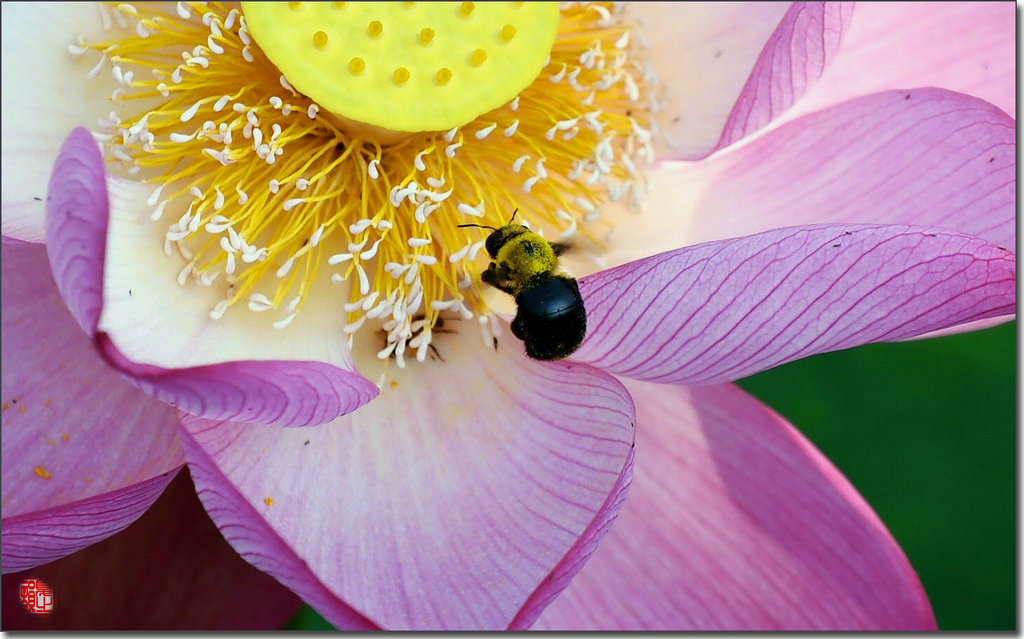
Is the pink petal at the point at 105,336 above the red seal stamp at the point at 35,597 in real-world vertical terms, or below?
above

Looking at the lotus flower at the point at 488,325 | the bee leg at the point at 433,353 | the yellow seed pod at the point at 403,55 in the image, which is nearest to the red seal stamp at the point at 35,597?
the lotus flower at the point at 488,325

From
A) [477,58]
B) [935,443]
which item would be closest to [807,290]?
[477,58]

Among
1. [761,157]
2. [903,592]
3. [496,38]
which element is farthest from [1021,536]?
[496,38]

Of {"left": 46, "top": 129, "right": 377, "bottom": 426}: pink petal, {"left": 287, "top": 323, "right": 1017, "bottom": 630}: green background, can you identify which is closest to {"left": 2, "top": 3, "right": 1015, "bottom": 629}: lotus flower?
{"left": 46, "top": 129, "right": 377, "bottom": 426}: pink petal

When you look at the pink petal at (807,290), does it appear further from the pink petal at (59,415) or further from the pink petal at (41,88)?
the pink petal at (41,88)

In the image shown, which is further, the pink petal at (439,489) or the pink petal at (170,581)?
the pink petal at (170,581)

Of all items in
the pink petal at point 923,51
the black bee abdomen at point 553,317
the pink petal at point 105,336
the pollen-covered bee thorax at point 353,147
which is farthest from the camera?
the pink petal at point 923,51

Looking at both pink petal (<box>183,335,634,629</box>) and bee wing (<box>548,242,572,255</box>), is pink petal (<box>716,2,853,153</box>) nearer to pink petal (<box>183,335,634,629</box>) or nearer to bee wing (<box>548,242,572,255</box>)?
bee wing (<box>548,242,572,255</box>)
